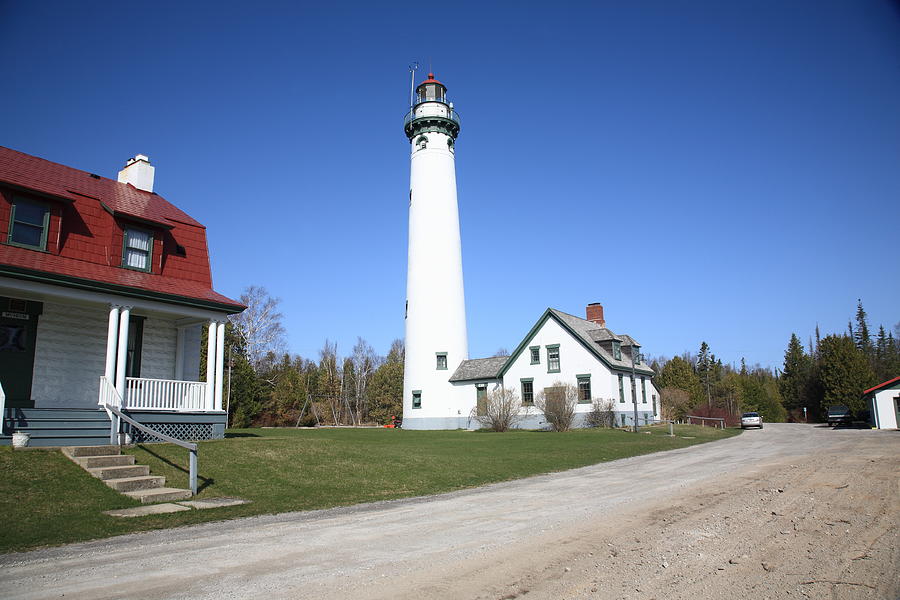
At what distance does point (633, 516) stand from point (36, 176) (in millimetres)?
18187

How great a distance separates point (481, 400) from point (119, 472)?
2986cm

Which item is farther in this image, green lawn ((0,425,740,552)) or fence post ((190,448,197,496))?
fence post ((190,448,197,496))

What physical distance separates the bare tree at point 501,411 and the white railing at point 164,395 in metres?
21.5

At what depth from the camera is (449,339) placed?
40219 mm

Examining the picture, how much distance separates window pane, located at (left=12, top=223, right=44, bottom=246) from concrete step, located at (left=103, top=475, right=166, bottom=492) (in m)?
8.07

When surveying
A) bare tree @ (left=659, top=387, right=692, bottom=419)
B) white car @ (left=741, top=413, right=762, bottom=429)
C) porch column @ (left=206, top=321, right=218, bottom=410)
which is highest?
porch column @ (left=206, top=321, right=218, bottom=410)

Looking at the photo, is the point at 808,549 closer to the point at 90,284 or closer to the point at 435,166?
the point at 90,284

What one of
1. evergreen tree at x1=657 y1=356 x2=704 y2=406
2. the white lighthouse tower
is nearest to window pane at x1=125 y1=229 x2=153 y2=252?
the white lighthouse tower

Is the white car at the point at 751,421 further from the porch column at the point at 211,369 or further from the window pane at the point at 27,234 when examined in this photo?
the window pane at the point at 27,234

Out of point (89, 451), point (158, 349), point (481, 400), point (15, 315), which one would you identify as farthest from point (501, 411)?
point (15, 315)

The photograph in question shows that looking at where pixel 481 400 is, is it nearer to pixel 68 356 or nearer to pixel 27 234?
pixel 68 356

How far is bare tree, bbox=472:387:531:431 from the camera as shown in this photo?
3588 centimetres

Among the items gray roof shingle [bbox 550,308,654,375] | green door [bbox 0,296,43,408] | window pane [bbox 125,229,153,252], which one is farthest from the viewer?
gray roof shingle [bbox 550,308,654,375]

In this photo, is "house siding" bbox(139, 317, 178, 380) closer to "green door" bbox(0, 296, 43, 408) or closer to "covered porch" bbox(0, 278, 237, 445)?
"covered porch" bbox(0, 278, 237, 445)
